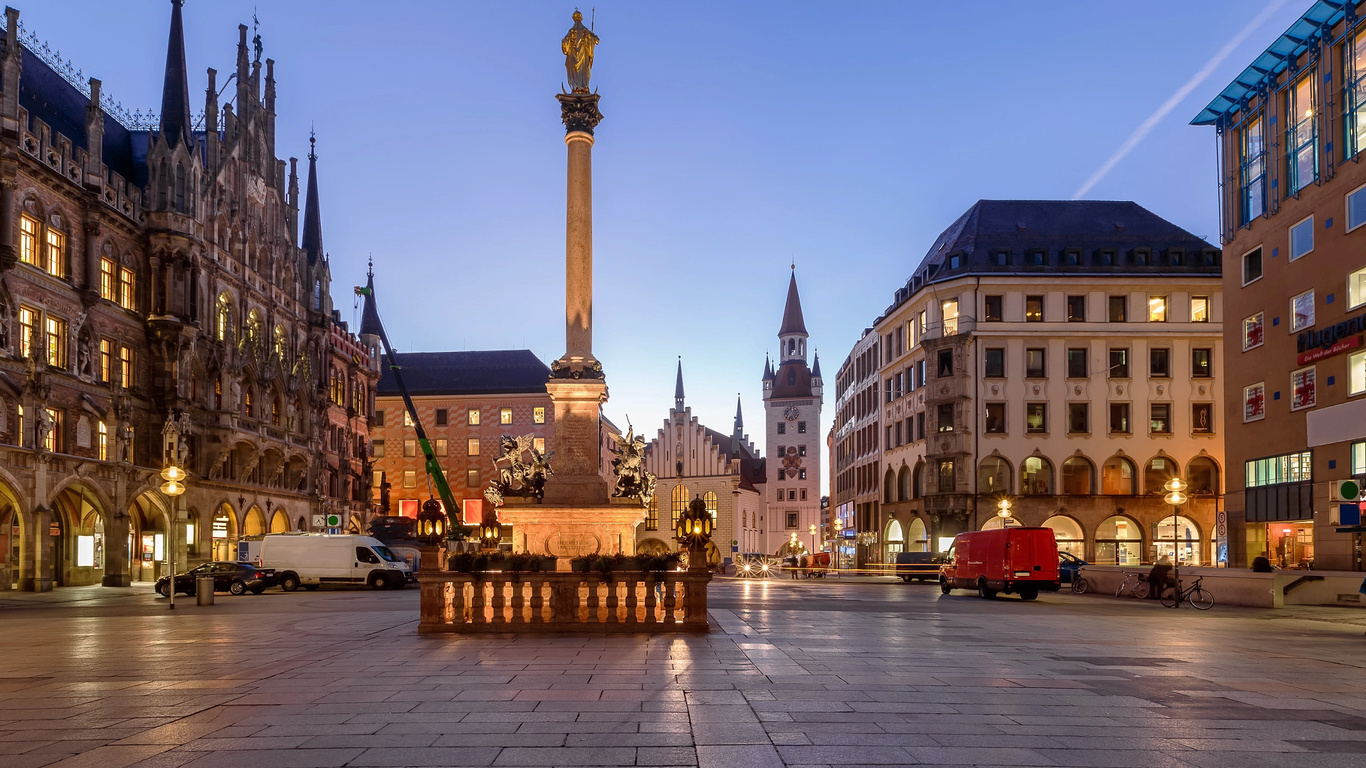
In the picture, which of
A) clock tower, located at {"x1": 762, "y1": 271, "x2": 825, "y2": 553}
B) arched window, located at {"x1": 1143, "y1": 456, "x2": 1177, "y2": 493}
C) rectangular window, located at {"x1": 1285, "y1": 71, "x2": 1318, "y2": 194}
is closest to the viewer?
rectangular window, located at {"x1": 1285, "y1": 71, "x2": 1318, "y2": 194}

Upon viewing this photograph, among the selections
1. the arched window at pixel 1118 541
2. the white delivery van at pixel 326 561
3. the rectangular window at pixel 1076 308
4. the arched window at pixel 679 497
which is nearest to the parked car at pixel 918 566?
the arched window at pixel 1118 541

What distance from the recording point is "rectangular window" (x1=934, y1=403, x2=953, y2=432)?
68637 millimetres

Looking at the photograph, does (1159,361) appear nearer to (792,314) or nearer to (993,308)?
(993,308)

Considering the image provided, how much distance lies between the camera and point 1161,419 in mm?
67188

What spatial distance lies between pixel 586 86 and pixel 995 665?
28675 mm

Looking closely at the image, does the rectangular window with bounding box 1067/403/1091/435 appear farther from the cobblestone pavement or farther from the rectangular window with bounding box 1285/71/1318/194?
the cobblestone pavement

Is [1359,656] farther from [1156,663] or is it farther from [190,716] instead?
[190,716]

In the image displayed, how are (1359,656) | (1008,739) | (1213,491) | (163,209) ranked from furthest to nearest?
(1213,491) < (163,209) < (1359,656) < (1008,739)

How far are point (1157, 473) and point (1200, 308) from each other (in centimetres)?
1010

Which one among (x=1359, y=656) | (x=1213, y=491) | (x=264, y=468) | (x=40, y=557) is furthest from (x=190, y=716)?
(x=1213, y=491)

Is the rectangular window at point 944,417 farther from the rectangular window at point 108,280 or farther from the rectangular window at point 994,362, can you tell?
the rectangular window at point 108,280

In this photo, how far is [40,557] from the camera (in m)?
43.4

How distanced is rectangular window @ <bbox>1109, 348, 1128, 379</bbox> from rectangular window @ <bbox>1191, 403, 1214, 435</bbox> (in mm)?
4278

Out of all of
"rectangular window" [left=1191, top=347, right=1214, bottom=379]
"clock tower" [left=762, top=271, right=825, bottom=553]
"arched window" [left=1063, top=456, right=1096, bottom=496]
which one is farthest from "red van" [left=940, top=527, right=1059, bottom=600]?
"clock tower" [left=762, top=271, right=825, bottom=553]
